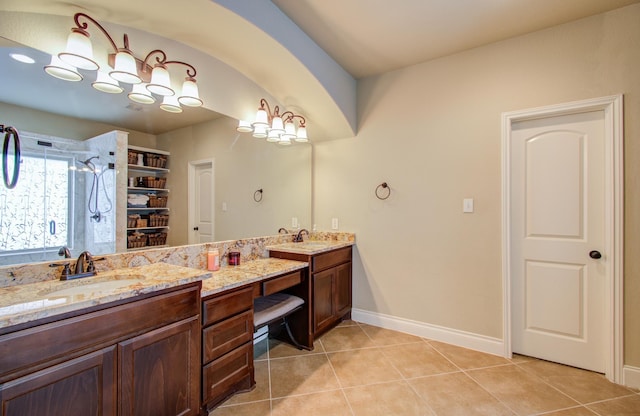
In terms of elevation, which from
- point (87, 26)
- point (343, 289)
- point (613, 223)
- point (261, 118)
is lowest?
point (343, 289)

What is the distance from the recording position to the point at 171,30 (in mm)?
1809

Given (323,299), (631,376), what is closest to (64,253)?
(323,299)

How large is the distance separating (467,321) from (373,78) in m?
2.64

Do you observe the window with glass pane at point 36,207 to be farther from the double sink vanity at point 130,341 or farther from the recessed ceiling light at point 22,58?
the recessed ceiling light at point 22,58

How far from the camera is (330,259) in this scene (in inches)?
109

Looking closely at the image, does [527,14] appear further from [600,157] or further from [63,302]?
[63,302]

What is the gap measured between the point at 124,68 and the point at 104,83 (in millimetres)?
163

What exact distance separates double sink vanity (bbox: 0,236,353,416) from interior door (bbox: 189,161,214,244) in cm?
17

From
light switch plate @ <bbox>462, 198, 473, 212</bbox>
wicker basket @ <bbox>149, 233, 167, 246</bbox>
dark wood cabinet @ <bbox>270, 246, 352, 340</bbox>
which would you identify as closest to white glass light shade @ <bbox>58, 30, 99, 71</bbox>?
wicker basket @ <bbox>149, 233, 167, 246</bbox>

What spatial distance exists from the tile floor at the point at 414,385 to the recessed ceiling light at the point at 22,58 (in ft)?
7.36

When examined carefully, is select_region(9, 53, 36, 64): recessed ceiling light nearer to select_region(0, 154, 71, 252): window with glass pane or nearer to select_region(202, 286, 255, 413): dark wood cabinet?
select_region(0, 154, 71, 252): window with glass pane

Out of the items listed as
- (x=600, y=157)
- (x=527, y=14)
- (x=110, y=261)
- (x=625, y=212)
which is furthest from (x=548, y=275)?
(x=110, y=261)

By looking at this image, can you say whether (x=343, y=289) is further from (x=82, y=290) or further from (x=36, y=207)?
(x=36, y=207)

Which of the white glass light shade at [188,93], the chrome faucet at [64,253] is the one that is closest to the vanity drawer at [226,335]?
the chrome faucet at [64,253]
